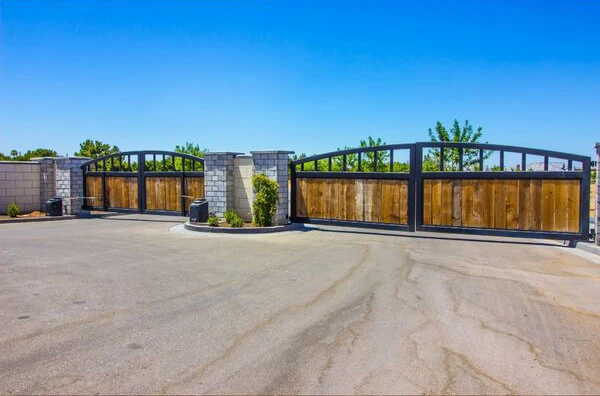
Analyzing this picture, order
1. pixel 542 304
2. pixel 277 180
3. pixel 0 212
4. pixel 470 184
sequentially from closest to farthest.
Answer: pixel 542 304 → pixel 470 184 → pixel 277 180 → pixel 0 212

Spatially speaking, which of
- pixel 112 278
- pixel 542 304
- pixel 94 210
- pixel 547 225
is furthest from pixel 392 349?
pixel 94 210

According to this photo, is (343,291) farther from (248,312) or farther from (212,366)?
(212,366)

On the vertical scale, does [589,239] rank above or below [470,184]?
below

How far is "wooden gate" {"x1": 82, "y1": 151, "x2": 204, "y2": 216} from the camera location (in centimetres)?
1744

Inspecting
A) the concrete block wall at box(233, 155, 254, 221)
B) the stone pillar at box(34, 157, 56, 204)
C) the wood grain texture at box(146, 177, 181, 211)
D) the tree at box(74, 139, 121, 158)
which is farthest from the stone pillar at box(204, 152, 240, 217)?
the tree at box(74, 139, 121, 158)

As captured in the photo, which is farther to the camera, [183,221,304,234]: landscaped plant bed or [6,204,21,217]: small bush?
[6,204,21,217]: small bush

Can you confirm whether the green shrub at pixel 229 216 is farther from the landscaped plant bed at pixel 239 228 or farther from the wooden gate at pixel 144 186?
the wooden gate at pixel 144 186

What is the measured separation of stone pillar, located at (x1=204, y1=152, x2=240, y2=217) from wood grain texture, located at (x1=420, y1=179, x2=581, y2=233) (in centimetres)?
642

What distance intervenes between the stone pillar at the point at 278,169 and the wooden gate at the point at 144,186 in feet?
9.64

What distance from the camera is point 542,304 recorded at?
251 inches

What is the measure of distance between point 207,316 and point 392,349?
7.77 feet

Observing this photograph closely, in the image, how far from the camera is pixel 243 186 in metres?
15.6

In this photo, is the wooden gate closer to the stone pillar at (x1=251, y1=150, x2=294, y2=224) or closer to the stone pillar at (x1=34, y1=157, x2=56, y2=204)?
the stone pillar at (x1=34, y1=157, x2=56, y2=204)

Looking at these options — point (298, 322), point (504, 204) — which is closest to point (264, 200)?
point (504, 204)
